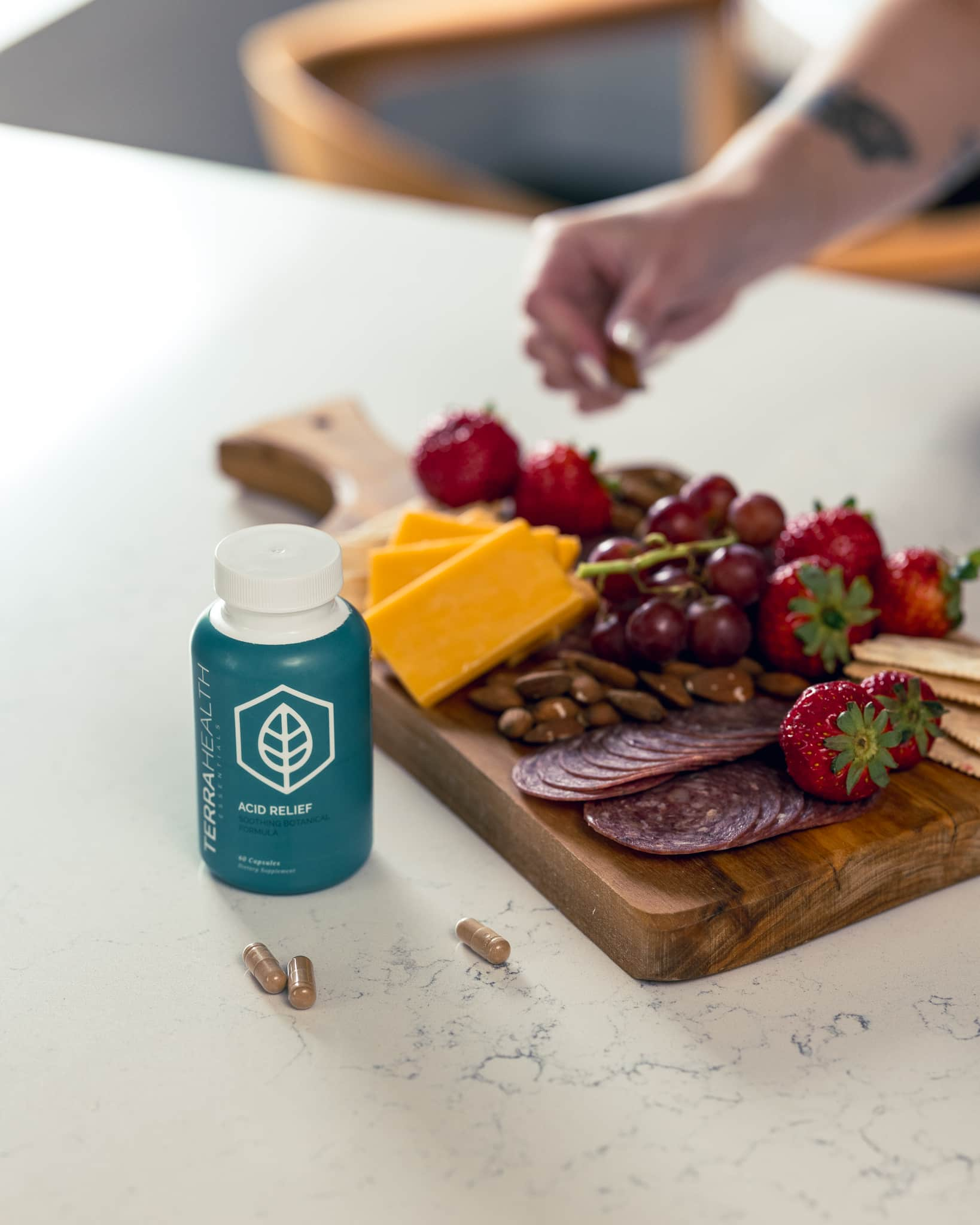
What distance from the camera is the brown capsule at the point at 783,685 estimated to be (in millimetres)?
1277

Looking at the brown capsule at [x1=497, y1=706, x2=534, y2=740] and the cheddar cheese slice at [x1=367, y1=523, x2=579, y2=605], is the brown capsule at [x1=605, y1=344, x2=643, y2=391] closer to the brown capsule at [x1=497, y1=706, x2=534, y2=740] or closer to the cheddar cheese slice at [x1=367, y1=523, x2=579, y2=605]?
the cheddar cheese slice at [x1=367, y1=523, x2=579, y2=605]

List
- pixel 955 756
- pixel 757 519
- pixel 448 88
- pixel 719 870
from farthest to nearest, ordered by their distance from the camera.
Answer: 1. pixel 448 88
2. pixel 757 519
3. pixel 955 756
4. pixel 719 870

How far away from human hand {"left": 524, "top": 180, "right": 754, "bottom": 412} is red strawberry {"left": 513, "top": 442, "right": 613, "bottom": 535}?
0.67 ft

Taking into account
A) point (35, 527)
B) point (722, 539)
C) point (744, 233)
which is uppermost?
point (744, 233)

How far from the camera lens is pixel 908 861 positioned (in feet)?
3.76

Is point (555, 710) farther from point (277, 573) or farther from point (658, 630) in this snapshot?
point (277, 573)

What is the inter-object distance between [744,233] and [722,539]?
24.8 inches

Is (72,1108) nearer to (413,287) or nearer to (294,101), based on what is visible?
(413,287)

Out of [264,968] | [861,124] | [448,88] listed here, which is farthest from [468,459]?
[448,88]

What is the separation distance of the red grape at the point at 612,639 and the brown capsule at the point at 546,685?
0.21 feet

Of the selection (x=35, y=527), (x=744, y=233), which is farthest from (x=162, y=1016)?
(x=744, y=233)

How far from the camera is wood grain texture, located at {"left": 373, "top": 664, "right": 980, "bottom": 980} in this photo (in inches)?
41.8

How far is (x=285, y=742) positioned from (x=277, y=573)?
0.41 ft

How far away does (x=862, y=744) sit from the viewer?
44.3 inches
